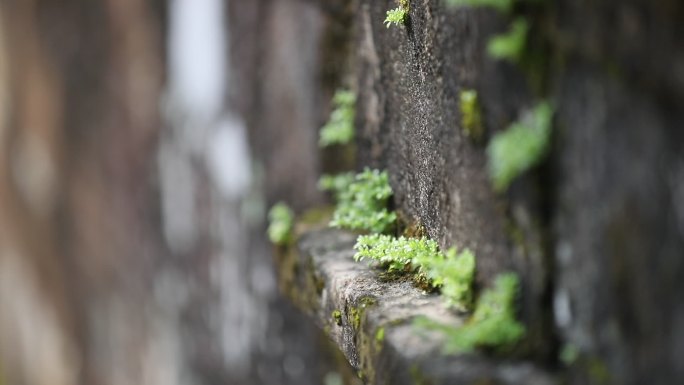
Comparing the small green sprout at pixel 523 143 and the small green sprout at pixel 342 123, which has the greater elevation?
the small green sprout at pixel 342 123

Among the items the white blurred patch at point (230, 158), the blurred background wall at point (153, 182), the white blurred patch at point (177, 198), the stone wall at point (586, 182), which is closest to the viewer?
the stone wall at point (586, 182)

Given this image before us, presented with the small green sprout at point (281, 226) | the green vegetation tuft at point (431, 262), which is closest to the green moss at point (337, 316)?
the green vegetation tuft at point (431, 262)

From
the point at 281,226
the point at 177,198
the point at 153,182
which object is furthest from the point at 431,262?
the point at 153,182

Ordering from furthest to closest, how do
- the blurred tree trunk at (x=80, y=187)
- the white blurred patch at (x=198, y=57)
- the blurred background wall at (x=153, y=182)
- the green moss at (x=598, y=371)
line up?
the blurred tree trunk at (x=80, y=187)
the white blurred patch at (x=198, y=57)
the blurred background wall at (x=153, y=182)
the green moss at (x=598, y=371)

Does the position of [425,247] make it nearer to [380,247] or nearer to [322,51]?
[380,247]

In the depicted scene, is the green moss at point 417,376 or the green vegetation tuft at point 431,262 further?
the green vegetation tuft at point 431,262

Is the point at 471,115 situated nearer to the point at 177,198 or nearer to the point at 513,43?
the point at 513,43

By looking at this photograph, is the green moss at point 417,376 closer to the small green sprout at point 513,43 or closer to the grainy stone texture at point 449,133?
the grainy stone texture at point 449,133

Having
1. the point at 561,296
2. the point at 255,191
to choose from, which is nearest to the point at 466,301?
the point at 561,296
